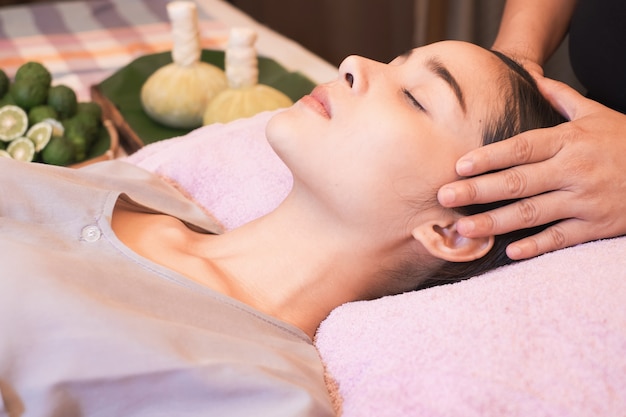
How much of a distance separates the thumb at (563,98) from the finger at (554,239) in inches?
→ 7.0

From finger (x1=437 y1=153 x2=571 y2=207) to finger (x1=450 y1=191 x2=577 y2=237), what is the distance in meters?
0.01

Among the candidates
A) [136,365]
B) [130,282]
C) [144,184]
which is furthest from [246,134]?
[136,365]

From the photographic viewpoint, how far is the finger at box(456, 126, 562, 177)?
92 cm

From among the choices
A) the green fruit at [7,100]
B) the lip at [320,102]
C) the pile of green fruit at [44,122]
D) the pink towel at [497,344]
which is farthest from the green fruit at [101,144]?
the pink towel at [497,344]

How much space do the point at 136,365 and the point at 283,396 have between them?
0.17m

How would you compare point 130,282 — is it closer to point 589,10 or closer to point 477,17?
point 589,10

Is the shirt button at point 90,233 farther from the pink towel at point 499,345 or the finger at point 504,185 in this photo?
the finger at point 504,185

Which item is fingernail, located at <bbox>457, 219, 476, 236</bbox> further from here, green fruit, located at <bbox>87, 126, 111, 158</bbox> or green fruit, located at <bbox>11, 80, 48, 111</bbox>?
green fruit, located at <bbox>11, 80, 48, 111</bbox>

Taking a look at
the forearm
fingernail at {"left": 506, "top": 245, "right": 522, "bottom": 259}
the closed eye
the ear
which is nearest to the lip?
the closed eye

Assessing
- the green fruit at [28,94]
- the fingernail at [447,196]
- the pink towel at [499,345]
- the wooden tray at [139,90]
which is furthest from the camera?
the wooden tray at [139,90]

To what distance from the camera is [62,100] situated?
A: 1.69m

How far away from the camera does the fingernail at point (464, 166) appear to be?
927 millimetres

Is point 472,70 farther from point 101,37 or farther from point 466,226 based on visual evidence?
point 101,37

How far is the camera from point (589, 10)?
4.33ft
